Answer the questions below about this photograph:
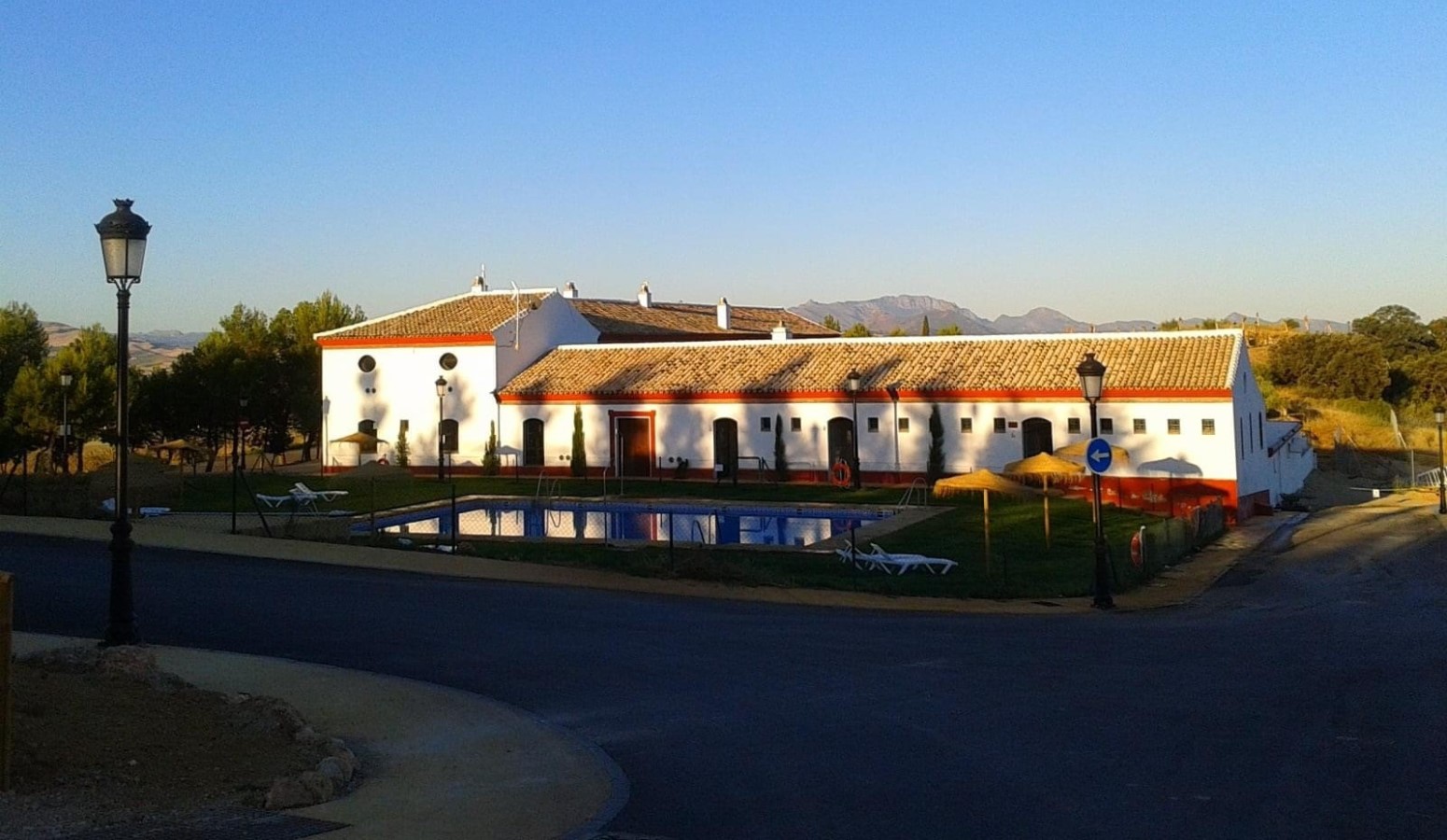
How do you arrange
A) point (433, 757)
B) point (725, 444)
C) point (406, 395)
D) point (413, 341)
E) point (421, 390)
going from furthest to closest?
point (406, 395) < point (421, 390) < point (413, 341) < point (725, 444) < point (433, 757)

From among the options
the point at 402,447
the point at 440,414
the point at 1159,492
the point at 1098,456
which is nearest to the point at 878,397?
the point at 1159,492

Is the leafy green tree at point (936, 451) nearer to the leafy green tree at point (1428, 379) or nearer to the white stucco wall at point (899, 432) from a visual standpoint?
the white stucco wall at point (899, 432)

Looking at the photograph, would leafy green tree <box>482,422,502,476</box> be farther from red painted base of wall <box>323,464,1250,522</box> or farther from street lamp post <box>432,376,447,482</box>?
red painted base of wall <box>323,464,1250,522</box>

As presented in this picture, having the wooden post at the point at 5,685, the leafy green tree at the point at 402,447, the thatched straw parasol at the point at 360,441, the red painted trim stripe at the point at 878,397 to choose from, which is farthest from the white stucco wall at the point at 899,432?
the wooden post at the point at 5,685

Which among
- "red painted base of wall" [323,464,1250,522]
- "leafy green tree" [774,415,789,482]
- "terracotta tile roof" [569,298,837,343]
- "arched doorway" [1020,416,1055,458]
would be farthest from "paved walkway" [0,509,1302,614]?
"terracotta tile roof" [569,298,837,343]

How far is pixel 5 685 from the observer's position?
7438mm

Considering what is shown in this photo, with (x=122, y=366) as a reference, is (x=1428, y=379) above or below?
above

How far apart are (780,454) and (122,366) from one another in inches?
1203

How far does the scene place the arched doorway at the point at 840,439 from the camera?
4147 centimetres

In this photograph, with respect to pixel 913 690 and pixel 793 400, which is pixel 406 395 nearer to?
pixel 793 400

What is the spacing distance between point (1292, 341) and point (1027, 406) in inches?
1821

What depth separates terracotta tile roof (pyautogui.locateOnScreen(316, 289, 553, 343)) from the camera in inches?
1887

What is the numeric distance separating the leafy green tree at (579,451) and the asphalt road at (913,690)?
2406 cm

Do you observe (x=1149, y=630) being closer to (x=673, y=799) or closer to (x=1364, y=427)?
(x=673, y=799)
